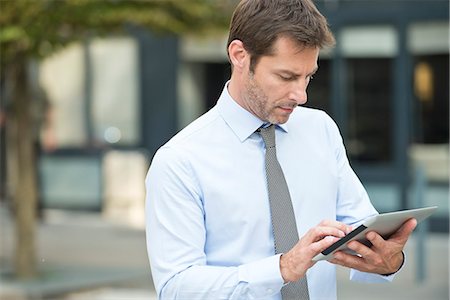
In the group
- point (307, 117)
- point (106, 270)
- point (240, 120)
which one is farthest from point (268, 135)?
point (106, 270)

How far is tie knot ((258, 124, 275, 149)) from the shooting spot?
104 inches

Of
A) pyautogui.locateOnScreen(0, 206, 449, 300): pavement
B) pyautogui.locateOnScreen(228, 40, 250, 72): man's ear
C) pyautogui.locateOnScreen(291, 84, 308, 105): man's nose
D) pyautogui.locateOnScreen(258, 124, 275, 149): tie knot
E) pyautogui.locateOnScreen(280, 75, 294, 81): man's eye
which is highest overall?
pyautogui.locateOnScreen(228, 40, 250, 72): man's ear

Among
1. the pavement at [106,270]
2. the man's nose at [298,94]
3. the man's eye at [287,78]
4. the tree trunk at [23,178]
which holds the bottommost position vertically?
the pavement at [106,270]

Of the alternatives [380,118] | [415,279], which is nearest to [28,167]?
[415,279]

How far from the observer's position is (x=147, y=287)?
9180 mm

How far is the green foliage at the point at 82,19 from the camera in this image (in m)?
8.35

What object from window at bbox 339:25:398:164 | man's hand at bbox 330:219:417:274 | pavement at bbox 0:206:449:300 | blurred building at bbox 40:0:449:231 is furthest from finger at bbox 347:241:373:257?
window at bbox 339:25:398:164

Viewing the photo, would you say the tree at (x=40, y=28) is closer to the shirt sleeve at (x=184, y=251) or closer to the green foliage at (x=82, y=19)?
the green foliage at (x=82, y=19)

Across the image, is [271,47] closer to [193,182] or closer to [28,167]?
[193,182]

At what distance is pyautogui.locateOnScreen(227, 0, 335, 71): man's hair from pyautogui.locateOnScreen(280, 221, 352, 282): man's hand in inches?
18.3

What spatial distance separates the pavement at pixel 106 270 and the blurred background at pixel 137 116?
0.8 inches

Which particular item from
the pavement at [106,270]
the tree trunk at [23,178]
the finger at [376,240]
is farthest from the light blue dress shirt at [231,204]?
the tree trunk at [23,178]

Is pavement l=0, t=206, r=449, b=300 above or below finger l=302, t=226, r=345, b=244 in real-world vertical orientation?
below

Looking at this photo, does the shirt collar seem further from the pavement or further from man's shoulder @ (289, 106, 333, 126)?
the pavement
